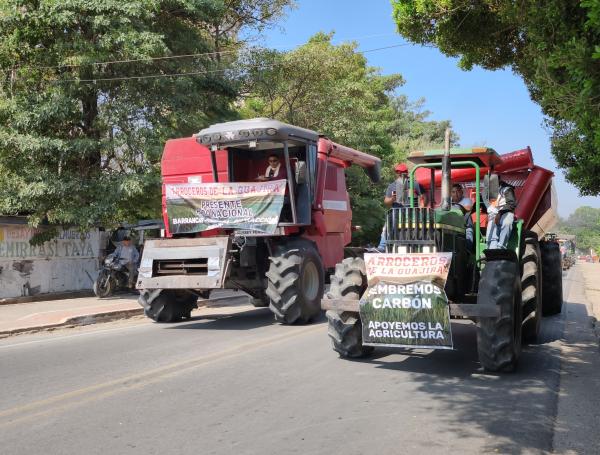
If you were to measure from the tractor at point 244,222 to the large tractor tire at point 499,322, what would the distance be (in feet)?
13.8

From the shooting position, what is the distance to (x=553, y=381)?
6.70 meters

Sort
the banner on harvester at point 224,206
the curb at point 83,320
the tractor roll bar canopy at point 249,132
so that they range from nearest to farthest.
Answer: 1. the tractor roll bar canopy at point 249,132
2. the curb at point 83,320
3. the banner on harvester at point 224,206

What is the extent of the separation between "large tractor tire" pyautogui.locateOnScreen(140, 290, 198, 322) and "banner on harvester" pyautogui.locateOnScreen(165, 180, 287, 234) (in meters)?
1.23

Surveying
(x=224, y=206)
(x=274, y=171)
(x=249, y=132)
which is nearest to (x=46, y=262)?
(x=224, y=206)

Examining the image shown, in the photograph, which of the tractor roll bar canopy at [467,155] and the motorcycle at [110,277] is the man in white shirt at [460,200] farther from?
the motorcycle at [110,277]

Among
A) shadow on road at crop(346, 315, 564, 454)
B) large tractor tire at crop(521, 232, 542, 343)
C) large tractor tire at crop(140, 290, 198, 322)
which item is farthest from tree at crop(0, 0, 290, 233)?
large tractor tire at crop(521, 232, 542, 343)

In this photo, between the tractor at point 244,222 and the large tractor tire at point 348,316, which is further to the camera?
the tractor at point 244,222

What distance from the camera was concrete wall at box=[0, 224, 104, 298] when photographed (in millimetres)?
14984

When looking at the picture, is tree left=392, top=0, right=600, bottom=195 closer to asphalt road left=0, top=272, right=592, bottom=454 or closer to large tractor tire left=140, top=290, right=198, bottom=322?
asphalt road left=0, top=272, right=592, bottom=454

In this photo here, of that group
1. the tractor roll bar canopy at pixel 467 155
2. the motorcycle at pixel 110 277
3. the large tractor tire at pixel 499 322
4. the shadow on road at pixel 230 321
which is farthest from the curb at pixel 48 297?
the large tractor tire at pixel 499 322

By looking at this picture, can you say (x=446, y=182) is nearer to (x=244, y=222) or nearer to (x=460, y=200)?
(x=460, y=200)

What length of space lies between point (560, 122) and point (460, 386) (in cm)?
573

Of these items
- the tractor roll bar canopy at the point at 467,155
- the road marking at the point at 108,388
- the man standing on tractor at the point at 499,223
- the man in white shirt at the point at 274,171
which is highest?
the man in white shirt at the point at 274,171

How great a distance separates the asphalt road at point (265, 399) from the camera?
4.71m
